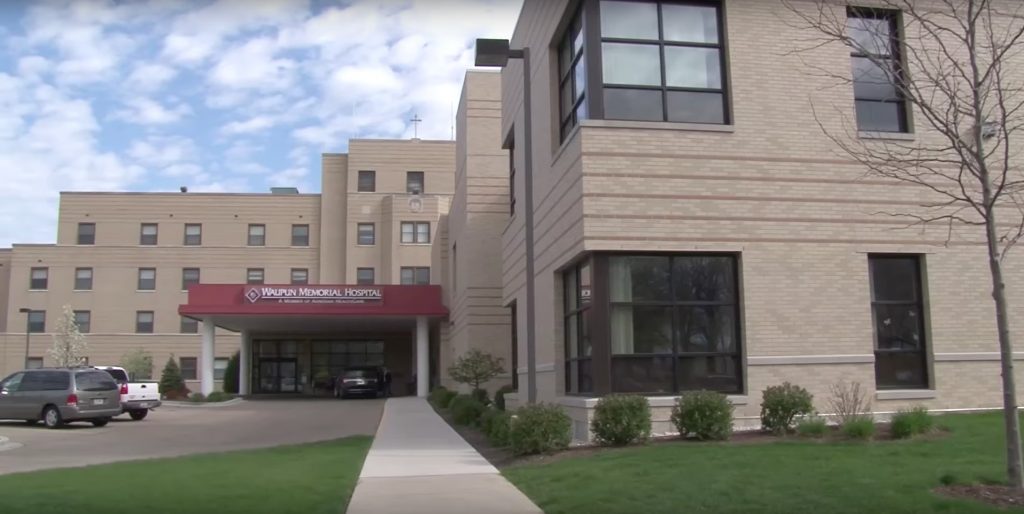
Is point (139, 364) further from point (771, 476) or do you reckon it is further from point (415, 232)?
point (771, 476)

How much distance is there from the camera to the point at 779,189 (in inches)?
603

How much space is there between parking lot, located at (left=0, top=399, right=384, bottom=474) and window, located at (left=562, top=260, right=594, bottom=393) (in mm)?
5623

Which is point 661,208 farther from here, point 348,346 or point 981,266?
point 348,346

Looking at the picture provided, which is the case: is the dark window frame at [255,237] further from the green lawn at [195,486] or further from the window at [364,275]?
the green lawn at [195,486]

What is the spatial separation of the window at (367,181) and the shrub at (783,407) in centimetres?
4813

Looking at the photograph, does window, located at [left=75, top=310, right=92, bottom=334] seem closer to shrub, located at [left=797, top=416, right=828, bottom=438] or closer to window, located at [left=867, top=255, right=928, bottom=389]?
window, located at [left=867, top=255, right=928, bottom=389]

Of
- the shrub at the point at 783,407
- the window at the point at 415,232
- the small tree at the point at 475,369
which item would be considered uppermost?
the window at the point at 415,232

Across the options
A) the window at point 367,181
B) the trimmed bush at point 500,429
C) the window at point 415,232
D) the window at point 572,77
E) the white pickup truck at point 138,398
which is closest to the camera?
the trimmed bush at point 500,429

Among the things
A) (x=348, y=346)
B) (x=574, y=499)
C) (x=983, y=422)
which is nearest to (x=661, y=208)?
(x=983, y=422)

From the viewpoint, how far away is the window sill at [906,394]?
49.8ft

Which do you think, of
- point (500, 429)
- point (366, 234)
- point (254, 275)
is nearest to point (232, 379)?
point (254, 275)

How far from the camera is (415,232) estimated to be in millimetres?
56156

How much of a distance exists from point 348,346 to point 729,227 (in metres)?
40.1

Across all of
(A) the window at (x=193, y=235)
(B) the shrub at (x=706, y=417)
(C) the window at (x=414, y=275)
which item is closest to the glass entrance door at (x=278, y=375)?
(C) the window at (x=414, y=275)
